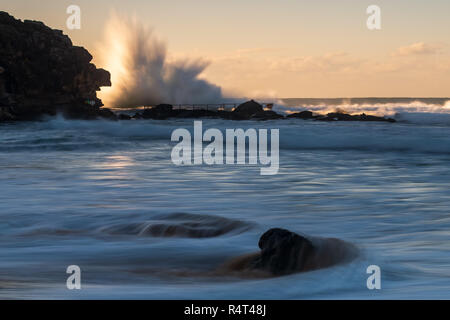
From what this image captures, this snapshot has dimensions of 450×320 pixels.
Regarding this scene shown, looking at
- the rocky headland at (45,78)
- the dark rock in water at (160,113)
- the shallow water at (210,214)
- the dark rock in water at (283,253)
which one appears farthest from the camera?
the rocky headland at (45,78)

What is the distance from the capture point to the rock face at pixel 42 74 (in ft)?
196

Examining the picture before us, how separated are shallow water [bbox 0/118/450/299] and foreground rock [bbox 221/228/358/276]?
167 millimetres

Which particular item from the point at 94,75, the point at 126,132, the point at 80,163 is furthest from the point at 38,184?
the point at 94,75

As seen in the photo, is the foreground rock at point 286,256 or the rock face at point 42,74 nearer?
the foreground rock at point 286,256

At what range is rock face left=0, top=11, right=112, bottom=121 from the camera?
196ft

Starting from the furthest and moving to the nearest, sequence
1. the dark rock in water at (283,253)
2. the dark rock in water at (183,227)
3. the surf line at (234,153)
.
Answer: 1. the surf line at (234,153)
2. the dark rock in water at (183,227)
3. the dark rock in water at (283,253)

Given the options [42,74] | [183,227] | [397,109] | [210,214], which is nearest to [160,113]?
[42,74]

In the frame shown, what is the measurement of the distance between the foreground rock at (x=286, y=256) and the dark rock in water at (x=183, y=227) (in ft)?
4.49

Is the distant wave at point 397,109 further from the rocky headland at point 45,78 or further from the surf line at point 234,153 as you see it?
the rocky headland at point 45,78

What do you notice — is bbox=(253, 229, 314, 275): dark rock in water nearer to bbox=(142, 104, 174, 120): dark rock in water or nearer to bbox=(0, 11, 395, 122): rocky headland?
bbox=(142, 104, 174, 120): dark rock in water

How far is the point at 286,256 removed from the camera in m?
4.28

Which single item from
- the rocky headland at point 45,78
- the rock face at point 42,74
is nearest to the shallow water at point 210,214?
the rocky headland at point 45,78

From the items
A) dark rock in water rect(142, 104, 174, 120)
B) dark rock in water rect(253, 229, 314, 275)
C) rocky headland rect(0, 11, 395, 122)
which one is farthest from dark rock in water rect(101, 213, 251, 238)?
rocky headland rect(0, 11, 395, 122)
